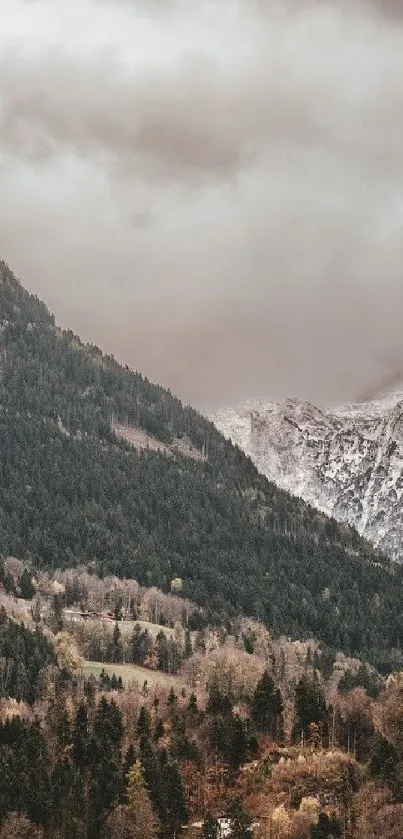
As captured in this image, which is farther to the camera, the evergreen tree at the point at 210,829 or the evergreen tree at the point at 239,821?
the evergreen tree at the point at 210,829

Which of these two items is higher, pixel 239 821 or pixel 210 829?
pixel 239 821

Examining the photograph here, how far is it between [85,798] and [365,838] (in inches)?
1779

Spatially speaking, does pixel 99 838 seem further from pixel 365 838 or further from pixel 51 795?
pixel 365 838

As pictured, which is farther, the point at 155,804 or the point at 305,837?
the point at 155,804

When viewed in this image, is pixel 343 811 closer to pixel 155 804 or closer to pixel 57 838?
pixel 155 804

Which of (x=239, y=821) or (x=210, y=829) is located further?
(x=239, y=821)

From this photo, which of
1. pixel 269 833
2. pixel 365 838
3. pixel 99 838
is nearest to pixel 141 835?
pixel 99 838

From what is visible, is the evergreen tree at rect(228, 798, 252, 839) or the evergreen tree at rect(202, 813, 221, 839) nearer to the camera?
the evergreen tree at rect(228, 798, 252, 839)

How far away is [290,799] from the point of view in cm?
19912

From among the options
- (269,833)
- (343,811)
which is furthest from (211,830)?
(343,811)

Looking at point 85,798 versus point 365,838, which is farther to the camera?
point 85,798

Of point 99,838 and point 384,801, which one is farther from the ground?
point 384,801

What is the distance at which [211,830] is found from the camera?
606ft

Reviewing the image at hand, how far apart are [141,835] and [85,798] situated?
12182 millimetres
